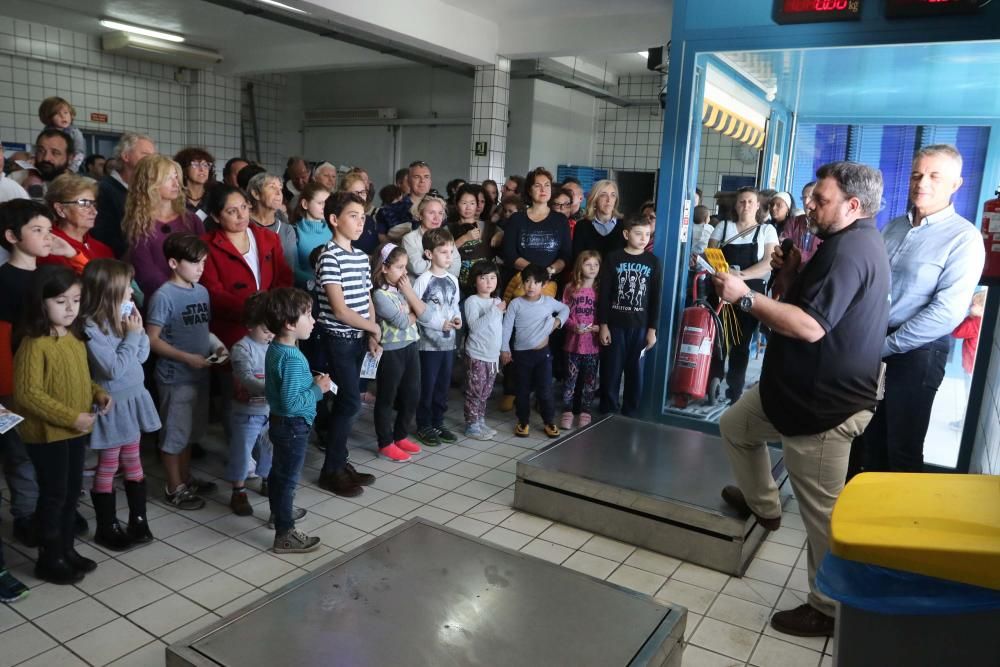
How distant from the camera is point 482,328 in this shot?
4.51 meters

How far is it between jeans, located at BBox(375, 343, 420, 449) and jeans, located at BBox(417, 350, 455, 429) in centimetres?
17

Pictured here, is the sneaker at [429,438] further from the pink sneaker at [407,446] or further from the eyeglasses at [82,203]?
the eyeglasses at [82,203]

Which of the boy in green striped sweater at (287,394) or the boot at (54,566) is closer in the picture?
the boot at (54,566)

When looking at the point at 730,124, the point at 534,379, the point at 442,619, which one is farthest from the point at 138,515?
the point at 730,124

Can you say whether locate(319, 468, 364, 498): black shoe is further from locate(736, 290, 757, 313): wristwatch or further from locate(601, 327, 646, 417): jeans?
locate(736, 290, 757, 313): wristwatch

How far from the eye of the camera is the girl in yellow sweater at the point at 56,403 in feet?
8.24

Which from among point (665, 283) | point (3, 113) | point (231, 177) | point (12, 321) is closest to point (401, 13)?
point (231, 177)

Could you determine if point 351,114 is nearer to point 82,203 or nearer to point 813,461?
point 82,203

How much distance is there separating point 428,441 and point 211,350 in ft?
5.19

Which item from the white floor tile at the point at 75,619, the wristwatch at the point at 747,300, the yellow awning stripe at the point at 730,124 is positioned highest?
the yellow awning stripe at the point at 730,124

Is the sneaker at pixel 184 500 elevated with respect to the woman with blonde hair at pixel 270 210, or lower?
lower

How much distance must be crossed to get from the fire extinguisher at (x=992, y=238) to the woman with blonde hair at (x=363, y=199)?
3.42 m

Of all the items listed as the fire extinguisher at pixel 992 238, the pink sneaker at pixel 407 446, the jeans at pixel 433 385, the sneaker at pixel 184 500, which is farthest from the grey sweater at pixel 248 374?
the fire extinguisher at pixel 992 238

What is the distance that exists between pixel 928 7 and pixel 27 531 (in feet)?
16.4
